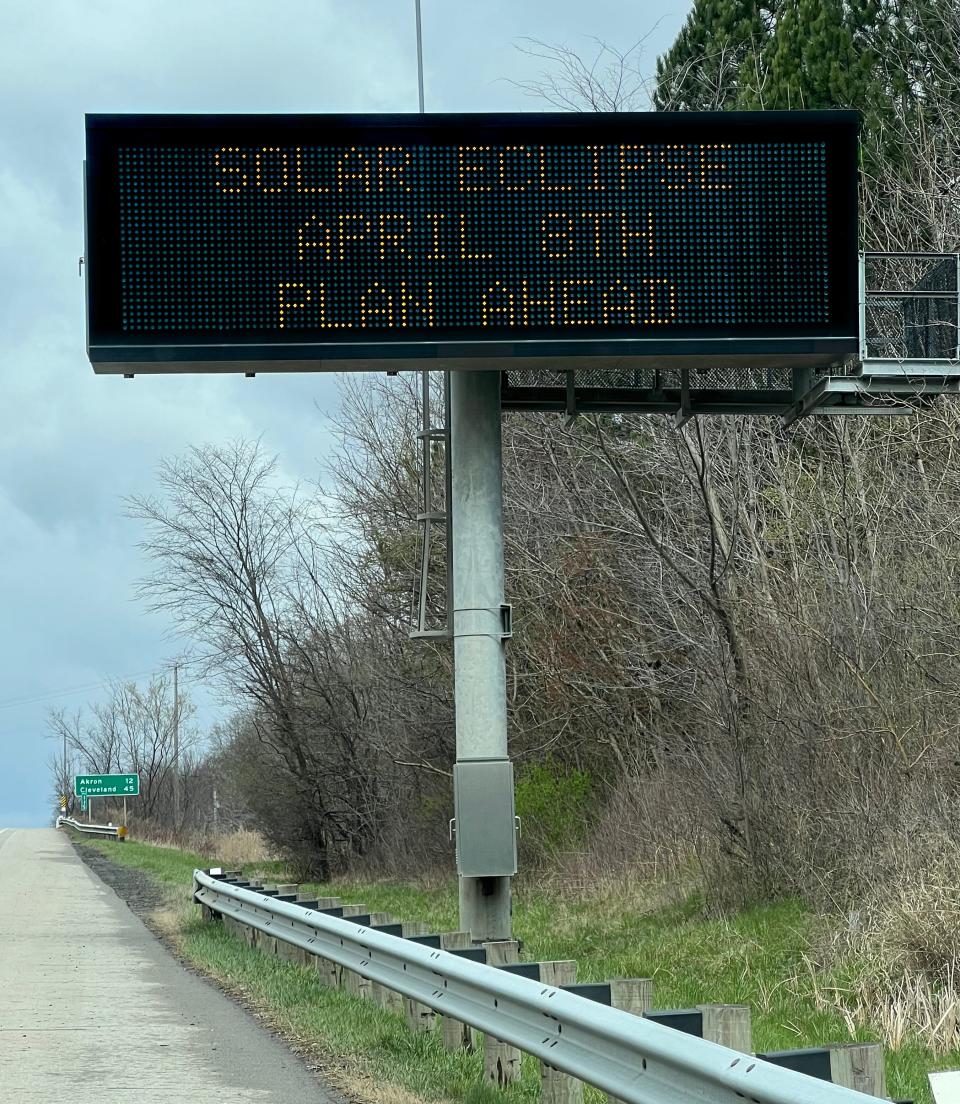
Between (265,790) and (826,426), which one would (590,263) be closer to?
(826,426)

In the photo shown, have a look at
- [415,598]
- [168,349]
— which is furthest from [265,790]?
[168,349]

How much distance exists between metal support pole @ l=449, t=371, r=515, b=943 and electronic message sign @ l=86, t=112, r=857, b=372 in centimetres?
172

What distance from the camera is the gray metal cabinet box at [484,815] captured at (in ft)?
45.0

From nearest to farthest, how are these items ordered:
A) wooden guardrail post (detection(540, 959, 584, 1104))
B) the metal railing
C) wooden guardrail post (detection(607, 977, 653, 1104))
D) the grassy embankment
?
wooden guardrail post (detection(607, 977, 653, 1104))
wooden guardrail post (detection(540, 959, 584, 1104))
the grassy embankment
the metal railing

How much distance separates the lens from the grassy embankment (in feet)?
29.1

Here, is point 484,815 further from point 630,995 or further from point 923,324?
point 630,995

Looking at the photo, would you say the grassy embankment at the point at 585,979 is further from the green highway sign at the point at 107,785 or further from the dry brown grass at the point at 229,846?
the green highway sign at the point at 107,785

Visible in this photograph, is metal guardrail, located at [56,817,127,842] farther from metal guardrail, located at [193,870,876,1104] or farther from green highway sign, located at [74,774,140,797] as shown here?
metal guardrail, located at [193,870,876,1104]

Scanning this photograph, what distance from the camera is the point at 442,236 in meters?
11.9

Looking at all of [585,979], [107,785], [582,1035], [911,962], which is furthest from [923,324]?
[107,785]

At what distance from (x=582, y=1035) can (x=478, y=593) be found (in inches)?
292

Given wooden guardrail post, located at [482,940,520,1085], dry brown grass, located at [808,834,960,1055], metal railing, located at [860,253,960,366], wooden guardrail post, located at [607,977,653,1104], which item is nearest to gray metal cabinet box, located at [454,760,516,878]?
dry brown grass, located at [808,834,960,1055]

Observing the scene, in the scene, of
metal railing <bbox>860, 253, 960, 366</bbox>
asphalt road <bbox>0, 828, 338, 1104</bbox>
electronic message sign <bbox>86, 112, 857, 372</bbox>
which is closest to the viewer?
asphalt road <bbox>0, 828, 338, 1104</bbox>

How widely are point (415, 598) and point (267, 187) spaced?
701 inches
